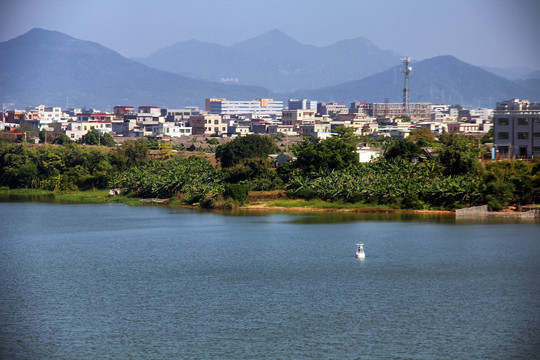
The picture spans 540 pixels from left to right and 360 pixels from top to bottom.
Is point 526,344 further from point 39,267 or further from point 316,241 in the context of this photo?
point 39,267

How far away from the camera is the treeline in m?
34.5

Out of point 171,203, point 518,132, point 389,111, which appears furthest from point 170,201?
point 389,111

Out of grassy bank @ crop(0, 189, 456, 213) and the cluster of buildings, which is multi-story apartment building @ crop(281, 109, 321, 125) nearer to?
the cluster of buildings

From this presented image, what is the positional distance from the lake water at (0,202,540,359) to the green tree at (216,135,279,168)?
64.9 ft

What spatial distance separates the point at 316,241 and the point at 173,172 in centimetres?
1839

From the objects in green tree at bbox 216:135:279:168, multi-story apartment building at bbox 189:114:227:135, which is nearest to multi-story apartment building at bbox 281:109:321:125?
multi-story apartment building at bbox 189:114:227:135

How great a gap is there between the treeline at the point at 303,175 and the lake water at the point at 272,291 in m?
4.06

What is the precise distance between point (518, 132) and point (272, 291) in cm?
3136

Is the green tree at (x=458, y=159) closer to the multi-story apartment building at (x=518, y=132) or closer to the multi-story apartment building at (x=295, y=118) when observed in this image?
the multi-story apartment building at (x=518, y=132)

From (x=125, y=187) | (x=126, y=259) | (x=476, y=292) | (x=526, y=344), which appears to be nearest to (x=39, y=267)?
(x=126, y=259)

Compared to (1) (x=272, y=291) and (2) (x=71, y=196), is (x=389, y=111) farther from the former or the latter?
(1) (x=272, y=291)

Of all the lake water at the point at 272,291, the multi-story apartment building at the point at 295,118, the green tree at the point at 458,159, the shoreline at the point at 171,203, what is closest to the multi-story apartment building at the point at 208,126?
the multi-story apartment building at the point at 295,118

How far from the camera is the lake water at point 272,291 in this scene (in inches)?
578

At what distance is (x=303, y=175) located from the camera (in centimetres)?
4084
